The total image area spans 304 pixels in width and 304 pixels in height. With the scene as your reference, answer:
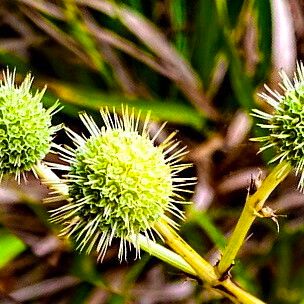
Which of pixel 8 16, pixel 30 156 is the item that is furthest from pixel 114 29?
pixel 30 156

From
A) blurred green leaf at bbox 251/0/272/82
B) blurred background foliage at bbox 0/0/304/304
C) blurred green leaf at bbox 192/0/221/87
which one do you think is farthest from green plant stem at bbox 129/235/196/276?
blurred green leaf at bbox 192/0/221/87

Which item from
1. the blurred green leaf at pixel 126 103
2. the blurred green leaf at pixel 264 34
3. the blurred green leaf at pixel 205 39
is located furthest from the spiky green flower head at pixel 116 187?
the blurred green leaf at pixel 205 39

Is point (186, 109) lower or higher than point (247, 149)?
higher

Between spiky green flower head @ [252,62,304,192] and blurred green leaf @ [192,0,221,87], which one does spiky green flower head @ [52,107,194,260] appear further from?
blurred green leaf @ [192,0,221,87]

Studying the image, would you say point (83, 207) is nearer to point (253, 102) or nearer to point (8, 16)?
point (253, 102)

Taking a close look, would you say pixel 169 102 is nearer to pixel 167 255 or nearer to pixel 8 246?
pixel 8 246

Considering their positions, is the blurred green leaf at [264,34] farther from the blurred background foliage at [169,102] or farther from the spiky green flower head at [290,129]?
the spiky green flower head at [290,129]

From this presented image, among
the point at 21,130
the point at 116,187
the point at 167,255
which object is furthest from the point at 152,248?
the point at 21,130
